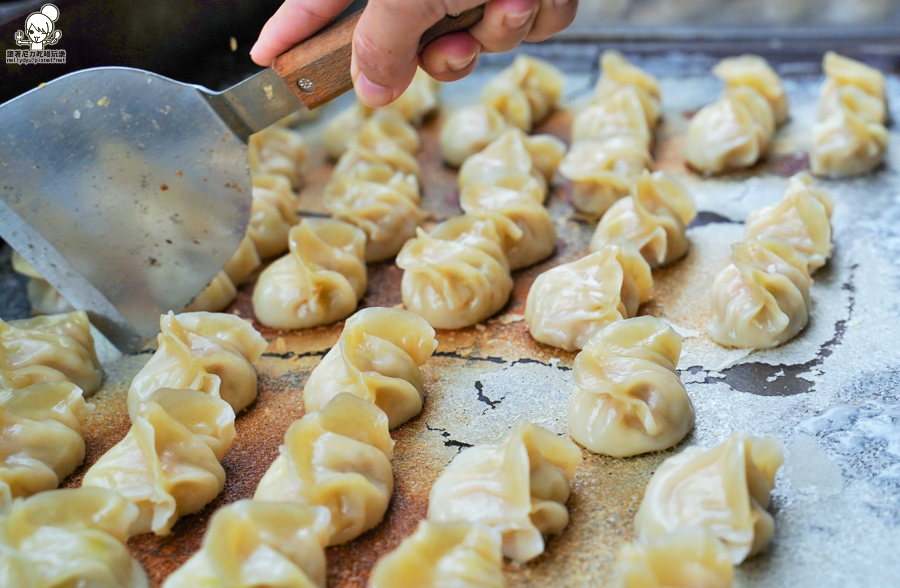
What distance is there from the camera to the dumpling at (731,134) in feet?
9.64

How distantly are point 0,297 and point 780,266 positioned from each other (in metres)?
2.50

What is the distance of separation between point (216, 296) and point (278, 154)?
0.96 meters

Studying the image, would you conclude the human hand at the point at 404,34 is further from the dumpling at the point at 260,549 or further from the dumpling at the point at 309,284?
the dumpling at the point at 260,549

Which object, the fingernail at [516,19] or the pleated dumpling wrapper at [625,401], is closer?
the pleated dumpling wrapper at [625,401]

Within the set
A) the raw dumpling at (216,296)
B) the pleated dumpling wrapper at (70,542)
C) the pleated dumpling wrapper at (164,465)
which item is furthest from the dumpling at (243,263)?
the pleated dumpling wrapper at (70,542)

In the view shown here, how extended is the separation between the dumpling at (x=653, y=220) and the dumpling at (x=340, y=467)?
1.13 metres

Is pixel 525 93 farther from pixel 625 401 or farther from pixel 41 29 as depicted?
pixel 625 401

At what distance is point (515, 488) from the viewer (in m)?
1.53

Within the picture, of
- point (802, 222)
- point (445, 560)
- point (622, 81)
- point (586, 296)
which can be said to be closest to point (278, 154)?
point (622, 81)

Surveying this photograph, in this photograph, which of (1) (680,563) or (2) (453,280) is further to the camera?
(2) (453,280)

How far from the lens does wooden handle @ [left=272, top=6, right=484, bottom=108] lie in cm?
185

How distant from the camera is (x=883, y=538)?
4.90ft

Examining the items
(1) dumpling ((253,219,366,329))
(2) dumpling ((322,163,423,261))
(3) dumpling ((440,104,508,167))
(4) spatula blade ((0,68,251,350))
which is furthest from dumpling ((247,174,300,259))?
(3) dumpling ((440,104,508,167))

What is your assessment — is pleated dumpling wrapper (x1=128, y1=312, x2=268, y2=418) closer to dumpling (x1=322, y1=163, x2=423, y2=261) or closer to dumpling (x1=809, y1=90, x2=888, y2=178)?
dumpling (x1=322, y1=163, x2=423, y2=261)
